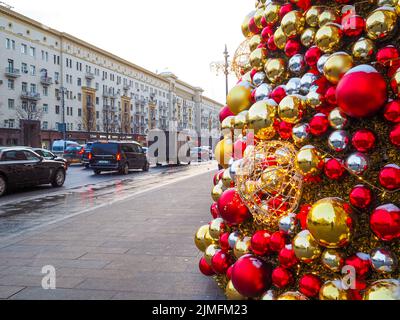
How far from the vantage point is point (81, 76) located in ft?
229

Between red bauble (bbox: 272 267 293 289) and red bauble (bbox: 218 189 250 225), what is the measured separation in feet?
1.76

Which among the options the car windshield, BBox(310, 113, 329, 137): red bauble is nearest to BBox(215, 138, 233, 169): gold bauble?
BBox(310, 113, 329, 137): red bauble

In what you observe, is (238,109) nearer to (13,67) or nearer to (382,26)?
(382,26)

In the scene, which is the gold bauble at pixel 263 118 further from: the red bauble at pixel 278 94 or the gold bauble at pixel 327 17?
the gold bauble at pixel 327 17

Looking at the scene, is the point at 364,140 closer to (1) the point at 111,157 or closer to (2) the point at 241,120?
(2) the point at 241,120

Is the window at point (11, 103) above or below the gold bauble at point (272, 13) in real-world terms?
above

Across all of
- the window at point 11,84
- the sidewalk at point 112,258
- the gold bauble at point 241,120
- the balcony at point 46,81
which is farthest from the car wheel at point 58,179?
the balcony at point 46,81

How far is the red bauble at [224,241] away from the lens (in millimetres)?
3415

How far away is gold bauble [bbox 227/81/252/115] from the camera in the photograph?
3404 millimetres

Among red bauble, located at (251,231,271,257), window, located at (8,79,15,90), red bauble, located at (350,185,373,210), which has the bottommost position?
red bauble, located at (251,231,271,257)

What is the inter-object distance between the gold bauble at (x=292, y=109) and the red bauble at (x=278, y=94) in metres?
0.20

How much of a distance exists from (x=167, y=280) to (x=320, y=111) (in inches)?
104

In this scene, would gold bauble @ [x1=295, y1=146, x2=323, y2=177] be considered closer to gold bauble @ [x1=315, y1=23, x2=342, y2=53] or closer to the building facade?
gold bauble @ [x1=315, y1=23, x2=342, y2=53]
